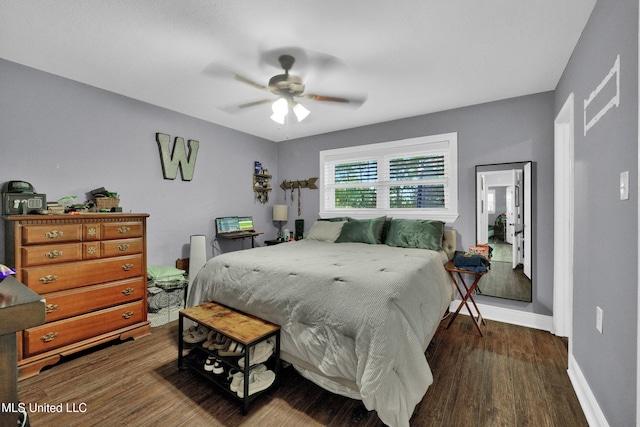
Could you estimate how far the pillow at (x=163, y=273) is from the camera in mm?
3178

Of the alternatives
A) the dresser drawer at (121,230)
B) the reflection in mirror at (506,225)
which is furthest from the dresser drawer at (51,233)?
the reflection in mirror at (506,225)

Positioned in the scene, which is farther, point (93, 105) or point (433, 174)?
point (433, 174)

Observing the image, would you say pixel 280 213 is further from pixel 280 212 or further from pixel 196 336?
pixel 196 336

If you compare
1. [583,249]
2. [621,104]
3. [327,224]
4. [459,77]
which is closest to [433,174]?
[459,77]

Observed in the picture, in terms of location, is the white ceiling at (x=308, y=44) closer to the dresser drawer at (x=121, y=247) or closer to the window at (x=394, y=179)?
the window at (x=394, y=179)

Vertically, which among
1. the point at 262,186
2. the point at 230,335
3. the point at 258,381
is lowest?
the point at 258,381

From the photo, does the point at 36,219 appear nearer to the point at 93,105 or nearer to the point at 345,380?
the point at 93,105

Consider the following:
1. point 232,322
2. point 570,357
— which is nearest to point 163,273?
point 232,322

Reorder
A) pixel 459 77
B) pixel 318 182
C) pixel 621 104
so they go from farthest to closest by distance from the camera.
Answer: pixel 318 182 < pixel 459 77 < pixel 621 104

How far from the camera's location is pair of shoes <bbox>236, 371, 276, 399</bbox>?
181cm

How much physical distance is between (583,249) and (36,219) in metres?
3.90

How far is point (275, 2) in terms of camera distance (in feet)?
5.80

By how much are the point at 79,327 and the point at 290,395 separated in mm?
1880

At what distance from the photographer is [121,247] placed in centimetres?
271
